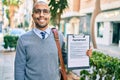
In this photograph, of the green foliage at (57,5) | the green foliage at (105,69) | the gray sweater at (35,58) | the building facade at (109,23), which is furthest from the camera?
the building facade at (109,23)

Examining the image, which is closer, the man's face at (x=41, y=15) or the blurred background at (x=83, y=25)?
the man's face at (x=41, y=15)

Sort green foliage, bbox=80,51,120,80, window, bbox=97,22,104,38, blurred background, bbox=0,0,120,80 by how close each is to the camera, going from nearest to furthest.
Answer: green foliage, bbox=80,51,120,80
blurred background, bbox=0,0,120,80
window, bbox=97,22,104,38

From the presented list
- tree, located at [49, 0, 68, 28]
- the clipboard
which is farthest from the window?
the clipboard

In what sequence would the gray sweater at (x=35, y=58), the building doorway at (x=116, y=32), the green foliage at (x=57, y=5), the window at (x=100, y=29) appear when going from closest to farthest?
the gray sweater at (x=35, y=58)
the green foliage at (x=57, y=5)
the building doorway at (x=116, y=32)
the window at (x=100, y=29)

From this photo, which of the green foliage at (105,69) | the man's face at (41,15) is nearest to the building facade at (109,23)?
the green foliage at (105,69)

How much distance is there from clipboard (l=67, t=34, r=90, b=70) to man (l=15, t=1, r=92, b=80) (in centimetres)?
73

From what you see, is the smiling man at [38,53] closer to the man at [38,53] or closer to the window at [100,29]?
the man at [38,53]

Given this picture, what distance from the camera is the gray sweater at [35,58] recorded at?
3.01 meters

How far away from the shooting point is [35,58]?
3.01m

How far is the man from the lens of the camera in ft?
9.90

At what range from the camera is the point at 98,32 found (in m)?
36.9

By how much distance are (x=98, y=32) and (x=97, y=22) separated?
1371 mm

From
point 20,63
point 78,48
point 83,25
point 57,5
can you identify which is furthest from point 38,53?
point 83,25

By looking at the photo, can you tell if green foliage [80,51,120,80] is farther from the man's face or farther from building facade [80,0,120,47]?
building facade [80,0,120,47]
